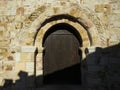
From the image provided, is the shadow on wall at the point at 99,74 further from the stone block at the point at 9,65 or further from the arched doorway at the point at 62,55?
the arched doorway at the point at 62,55

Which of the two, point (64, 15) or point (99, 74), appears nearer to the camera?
point (99, 74)

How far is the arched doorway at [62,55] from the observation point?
251 inches

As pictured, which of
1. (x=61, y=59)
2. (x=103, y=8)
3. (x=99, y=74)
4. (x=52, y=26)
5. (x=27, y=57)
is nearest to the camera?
(x=99, y=74)

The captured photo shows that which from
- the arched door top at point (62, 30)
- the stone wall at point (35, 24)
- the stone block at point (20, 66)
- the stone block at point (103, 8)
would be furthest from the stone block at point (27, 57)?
the stone block at point (103, 8)

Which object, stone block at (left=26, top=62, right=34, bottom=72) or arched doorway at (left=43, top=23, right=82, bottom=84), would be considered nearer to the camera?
stone block at (left=26, top=62, right=34, bottom=72)

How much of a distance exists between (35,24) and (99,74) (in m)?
1.94

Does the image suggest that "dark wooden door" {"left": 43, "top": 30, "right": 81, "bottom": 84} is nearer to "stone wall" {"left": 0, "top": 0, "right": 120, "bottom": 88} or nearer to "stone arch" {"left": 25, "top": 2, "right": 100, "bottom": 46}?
"stone wall" {"left": 0, "top": 0, "right": 120, "bottom": 88}

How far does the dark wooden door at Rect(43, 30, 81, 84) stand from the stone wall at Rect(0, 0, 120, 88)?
324 millimetres

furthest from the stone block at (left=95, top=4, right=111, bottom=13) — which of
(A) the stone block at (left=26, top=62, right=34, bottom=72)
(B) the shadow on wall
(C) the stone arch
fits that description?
(A) the stone block at (left=26, top=62, right=34, bottom=72)

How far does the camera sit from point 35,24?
6.06 meters

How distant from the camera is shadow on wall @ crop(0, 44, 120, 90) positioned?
19.1ft

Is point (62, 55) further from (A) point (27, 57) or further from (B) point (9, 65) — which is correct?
(B) point (9, 65)

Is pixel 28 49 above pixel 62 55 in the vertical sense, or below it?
above

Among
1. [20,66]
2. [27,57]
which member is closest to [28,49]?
[27,57]
